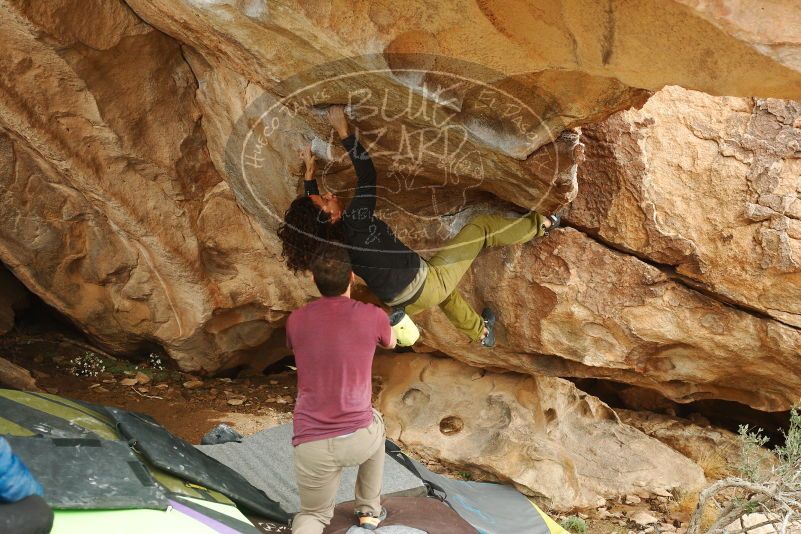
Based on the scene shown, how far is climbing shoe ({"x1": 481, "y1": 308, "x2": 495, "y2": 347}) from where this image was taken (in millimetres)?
4414

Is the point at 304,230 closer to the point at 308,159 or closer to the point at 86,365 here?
the point at 308,159

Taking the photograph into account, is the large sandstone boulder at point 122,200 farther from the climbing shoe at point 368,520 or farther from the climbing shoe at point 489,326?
the climbing shoe at point 368,520

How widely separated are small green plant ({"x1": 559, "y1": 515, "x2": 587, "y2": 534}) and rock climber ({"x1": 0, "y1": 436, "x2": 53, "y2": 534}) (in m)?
3.08

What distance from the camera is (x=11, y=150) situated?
14.8 ft

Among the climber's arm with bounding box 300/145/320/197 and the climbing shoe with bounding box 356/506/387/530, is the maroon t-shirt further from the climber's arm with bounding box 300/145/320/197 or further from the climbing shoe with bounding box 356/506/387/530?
the climber's arm with bounding box 300/145/320/197

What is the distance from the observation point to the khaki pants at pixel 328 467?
3.05m

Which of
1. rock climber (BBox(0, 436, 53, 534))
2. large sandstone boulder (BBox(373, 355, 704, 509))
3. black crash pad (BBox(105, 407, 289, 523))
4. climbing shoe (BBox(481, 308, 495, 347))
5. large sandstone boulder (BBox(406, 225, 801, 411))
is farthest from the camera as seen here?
large sandstone boulder (BBox(373, 355, 704, 509))

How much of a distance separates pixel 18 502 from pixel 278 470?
1.78 metres

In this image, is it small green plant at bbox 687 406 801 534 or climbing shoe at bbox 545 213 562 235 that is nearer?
small green plant at bbox 687 406 801 534

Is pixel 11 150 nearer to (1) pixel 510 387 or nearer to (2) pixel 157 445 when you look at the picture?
(2) pixel 157 445

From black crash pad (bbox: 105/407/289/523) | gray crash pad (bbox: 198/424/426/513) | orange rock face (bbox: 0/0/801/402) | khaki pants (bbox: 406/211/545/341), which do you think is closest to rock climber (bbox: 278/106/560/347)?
khaki pants (bbox: 406/211/545/341)

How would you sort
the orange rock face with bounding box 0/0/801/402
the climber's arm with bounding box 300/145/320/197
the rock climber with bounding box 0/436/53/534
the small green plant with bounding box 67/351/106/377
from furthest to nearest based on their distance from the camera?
the small green plant with bounding box 67/351/106/377 → the climber's arm with bounding box 300/145/320/197 → the orange rock face with bounding box 0/0/801/402 → the rock climber with bounding box 0/436/53/534

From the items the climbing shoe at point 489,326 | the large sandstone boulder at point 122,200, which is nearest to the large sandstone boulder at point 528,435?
the climbing shoe at point 489,326

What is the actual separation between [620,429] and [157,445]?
10.6 feet
